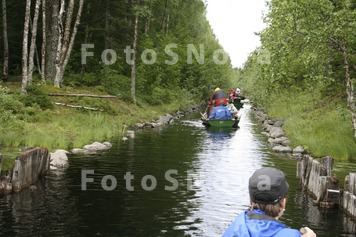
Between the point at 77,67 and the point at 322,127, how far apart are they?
23.3 metres

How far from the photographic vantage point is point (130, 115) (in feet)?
104

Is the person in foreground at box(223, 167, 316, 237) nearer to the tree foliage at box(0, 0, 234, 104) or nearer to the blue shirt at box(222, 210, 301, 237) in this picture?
the blue shirt at box(222, 210, 301, 237)

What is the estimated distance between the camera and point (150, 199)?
1222cm

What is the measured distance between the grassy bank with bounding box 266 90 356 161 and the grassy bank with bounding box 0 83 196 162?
32.6 feet

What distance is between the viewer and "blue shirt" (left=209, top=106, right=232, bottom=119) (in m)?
33.5

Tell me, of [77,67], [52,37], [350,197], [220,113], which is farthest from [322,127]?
[77,67]

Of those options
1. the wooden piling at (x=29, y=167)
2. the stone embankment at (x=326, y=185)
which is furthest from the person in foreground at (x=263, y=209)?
the wooden piling at (x=29, y=167)

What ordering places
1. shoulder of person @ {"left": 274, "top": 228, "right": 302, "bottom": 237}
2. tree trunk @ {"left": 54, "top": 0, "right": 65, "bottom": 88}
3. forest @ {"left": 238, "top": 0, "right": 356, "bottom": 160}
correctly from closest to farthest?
shoulder of person @ {"left": 274, "top": 228, "right": 302, "bottom": 237} < forest @ {"left": 238, "top": 0, "right": 356, "bottom": 160} < tree trunk @ {"left": 54, "top": 0, "right": 65, "bottom": 88}

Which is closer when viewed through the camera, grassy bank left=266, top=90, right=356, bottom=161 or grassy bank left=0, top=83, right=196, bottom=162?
grassy bank left=0, top=83, right=196, bottom=162

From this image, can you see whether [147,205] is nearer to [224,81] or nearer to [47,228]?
[47,228]

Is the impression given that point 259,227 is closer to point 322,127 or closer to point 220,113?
point 322,127

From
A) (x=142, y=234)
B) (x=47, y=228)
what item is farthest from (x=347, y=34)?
(x=47, y=228)

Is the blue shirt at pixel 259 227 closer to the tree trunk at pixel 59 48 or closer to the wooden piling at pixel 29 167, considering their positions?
the wooden piling at pixel 29 167

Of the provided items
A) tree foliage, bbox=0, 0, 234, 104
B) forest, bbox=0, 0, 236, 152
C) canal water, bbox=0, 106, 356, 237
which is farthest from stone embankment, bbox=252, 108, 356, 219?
tree foliage, bbox=0, 0, 234, 104
